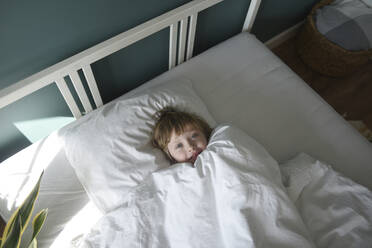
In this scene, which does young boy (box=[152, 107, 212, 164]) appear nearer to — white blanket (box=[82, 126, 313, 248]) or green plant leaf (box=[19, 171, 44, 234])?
white blanket (box=[82, 126, 313, 248])

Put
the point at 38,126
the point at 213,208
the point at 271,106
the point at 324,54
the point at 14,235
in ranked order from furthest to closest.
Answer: the point at 324,54, the point at 271,106, the point at 38,126, the point at 213,208, the point at 14,235

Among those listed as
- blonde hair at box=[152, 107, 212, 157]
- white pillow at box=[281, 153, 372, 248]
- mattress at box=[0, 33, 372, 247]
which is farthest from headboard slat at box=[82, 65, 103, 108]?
white pillow at box=[281, 153, 372, 248]

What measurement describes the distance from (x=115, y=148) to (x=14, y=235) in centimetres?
36

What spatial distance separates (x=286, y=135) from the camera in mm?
1055

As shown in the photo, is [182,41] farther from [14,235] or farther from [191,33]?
[14,235]

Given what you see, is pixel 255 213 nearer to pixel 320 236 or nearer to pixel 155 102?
pixel 320 236

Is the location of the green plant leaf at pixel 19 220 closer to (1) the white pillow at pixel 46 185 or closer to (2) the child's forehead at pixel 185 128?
(1) the white pillow at pixel 46 185

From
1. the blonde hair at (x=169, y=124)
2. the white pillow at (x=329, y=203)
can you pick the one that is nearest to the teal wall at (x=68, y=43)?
the blonde hair at (x=169, y=124)

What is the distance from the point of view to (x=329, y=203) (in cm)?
81

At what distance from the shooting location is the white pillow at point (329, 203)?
743 mm

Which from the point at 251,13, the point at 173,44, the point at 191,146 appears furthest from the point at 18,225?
the point at 251,13

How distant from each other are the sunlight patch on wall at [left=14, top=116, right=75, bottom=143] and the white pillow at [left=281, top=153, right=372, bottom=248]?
36.0 inches

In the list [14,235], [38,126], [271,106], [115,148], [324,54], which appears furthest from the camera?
[324,54]

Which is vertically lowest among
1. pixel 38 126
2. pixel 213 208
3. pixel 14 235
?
pixel 213 208
